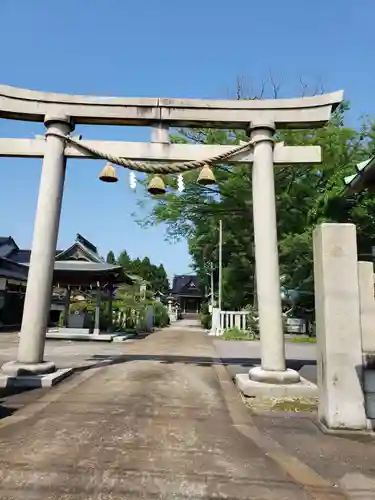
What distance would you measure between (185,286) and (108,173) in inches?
2495

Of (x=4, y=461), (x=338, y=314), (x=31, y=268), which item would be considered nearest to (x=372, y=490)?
(x=338, y=314)

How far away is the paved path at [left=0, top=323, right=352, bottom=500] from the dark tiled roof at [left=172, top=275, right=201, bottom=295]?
61736mm

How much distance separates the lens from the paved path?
310 centimetres

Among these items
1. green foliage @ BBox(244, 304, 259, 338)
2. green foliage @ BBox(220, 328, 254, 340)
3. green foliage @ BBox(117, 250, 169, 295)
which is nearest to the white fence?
green foliage @ BBox(244, 304, 259, 338)

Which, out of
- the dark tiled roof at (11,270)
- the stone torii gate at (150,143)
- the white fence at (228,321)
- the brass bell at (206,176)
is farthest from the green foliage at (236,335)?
the dark tiled roof at (11,270)

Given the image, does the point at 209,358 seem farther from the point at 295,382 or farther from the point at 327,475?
the point at 327,475

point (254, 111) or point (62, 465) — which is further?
point (254, 111)

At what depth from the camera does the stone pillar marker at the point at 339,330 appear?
4715 millimetres

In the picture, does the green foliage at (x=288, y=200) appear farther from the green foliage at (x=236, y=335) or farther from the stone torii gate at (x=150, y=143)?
the stone torii gate at (x=150, y=143)

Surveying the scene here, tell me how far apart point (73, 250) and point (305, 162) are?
2096cm

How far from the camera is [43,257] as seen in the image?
7383 mm

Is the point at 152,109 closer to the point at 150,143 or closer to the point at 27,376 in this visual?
the point at 150,143

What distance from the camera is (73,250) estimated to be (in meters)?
25.8

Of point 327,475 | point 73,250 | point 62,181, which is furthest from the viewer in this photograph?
point 73,250
